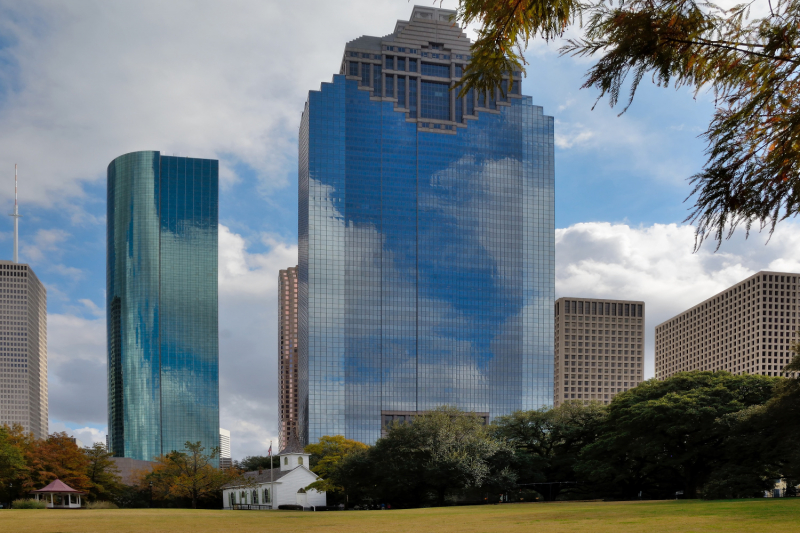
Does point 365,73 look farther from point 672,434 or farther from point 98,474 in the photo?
point 672,434

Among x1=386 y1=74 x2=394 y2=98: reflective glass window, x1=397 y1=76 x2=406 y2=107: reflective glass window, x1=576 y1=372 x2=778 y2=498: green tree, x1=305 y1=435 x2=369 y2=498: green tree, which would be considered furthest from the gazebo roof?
x1=386 y1=74 x2=394 y2=98: reflective glass window

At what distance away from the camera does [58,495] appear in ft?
244

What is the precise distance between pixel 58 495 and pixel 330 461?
34802 millimetres

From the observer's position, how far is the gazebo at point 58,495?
237ft

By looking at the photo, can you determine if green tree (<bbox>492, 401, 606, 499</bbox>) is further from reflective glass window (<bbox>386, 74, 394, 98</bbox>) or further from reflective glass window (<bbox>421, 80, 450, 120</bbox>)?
reflective glass window (<bbox>386, 74, 394, 98</bbox>)

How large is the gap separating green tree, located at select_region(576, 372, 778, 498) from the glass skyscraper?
98.6m

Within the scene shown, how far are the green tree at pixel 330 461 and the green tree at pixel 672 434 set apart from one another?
29.2 metres

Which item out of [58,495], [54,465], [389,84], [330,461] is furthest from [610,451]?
[389,84]

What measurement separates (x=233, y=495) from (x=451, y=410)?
33.5m

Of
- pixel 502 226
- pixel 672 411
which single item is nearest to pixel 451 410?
pixel 672 411

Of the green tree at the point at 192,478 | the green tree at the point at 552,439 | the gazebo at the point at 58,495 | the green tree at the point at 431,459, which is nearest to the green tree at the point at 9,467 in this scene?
the gazebo at the point at 58,495

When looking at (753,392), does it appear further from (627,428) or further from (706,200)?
(706,200)

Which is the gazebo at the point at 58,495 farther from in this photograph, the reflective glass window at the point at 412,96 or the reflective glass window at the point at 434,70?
the reflective glass window at the point at 434,70

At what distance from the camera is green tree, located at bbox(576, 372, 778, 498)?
2333 inches
